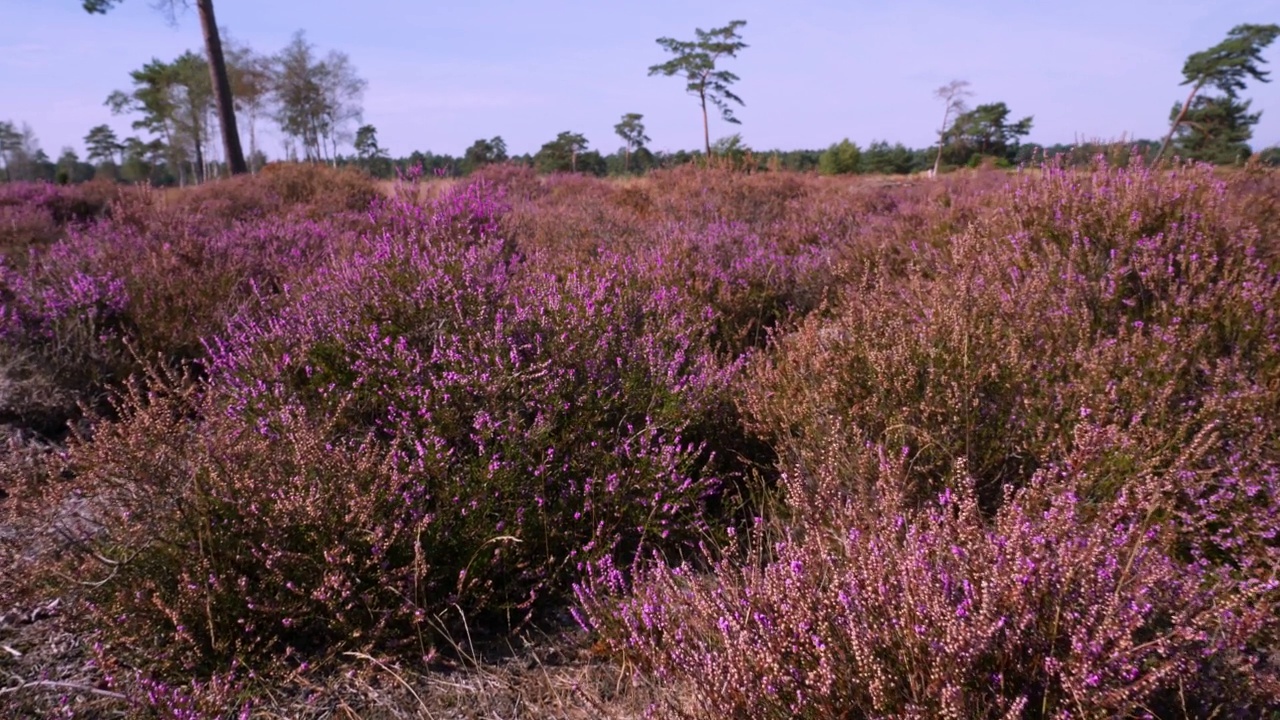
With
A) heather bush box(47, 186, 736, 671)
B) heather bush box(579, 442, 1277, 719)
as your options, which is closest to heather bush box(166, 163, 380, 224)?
heather bush box(47, 186, 736, 671)

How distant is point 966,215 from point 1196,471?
177 inches

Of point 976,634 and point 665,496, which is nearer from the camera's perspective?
point 976,634

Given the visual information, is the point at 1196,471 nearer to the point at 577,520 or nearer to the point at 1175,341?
the point at 1175,341

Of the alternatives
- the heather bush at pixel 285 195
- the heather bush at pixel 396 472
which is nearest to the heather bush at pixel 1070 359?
the heather bush at pixel 396 472

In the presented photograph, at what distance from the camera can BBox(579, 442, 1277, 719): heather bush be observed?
4.99 feet

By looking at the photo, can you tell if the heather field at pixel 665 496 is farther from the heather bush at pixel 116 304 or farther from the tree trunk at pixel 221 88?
the tree trunk at pixel 221 88

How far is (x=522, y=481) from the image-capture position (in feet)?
8.91

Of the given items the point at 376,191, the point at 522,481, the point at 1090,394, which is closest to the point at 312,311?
the point at 522,481

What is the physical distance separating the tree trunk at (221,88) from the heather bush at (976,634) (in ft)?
51.6

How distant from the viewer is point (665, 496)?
9.23 feet

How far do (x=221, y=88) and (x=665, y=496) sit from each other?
1574 cm

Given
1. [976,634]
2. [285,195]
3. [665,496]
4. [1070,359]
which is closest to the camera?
[976,634]

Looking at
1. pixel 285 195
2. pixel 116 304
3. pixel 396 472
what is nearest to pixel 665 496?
pixel 396 472

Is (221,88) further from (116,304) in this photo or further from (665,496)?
(665,496)
